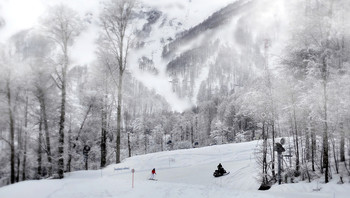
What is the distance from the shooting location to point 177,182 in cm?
1415

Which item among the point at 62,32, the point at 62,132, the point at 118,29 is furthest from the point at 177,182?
the point at 118,29

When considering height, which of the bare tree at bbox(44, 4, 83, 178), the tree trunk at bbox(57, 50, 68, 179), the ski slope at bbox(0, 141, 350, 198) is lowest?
the ski slope at bbox(0, 141, 350, 198)

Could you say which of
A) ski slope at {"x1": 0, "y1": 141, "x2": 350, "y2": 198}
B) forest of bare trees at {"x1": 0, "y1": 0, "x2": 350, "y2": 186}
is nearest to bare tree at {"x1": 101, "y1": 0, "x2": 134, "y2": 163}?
forest of bare trees at {"x1": 0, "y1": 0, "x2": 350, "y2": 186}

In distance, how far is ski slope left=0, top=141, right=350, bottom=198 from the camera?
9453 millimetres

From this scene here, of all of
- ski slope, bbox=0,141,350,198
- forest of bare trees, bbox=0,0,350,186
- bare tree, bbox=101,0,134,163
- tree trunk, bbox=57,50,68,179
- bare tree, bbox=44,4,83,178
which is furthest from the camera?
bare tree, bbox=101,0,134,163

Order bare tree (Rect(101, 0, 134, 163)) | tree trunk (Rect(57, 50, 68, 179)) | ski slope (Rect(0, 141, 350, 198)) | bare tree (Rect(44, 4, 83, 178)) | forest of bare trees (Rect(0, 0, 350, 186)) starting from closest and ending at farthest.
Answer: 1. ski slope (Rect(0, 141, 350, 198))
2. forest of bare trees (Rect(0, 0, 350, 186))
3. tree trunk (Rect(57, 50, 68, 179))
4. bare tree (Rect(44, 4, 83, 178))
5. bare tree (Rect(101, 0, 134, 163))

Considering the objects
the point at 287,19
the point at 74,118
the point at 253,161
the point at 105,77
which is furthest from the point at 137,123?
the point at 287,19

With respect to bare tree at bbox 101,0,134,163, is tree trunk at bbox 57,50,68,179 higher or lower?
lower

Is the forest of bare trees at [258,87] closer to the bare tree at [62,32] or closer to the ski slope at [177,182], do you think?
the bare tree at [62,32]

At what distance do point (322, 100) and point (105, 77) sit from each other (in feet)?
61.0

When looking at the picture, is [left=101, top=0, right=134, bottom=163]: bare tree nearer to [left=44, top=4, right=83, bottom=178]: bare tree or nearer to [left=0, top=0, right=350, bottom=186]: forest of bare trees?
[left=0, top=0, right=350, bottom=186]: forest of bare trees

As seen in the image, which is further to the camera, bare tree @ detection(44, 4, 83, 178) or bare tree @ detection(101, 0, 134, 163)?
bare tree @ detection(101, 0, 134, 163)

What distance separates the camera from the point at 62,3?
48.2 feet

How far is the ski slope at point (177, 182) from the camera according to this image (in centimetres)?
945
